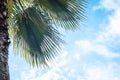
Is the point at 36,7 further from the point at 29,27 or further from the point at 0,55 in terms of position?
the point at 0,55

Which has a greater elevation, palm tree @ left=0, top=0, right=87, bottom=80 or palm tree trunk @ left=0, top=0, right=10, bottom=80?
palm tree @ left=0, top=0, right=87, bottom=80

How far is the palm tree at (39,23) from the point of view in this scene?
23.7ft

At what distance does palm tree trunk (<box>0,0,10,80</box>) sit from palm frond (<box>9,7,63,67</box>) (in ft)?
5.77

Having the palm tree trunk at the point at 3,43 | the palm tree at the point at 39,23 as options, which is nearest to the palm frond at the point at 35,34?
the palm tree at the point at 39,23

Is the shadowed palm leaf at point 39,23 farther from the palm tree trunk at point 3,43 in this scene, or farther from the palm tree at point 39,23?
the palm tree trunk at point 3,43

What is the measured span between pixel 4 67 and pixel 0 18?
967mm

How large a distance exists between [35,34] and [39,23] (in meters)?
0.24

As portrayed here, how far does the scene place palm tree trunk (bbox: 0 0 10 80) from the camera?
14.5 feet

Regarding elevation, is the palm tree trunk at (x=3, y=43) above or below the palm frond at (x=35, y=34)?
below

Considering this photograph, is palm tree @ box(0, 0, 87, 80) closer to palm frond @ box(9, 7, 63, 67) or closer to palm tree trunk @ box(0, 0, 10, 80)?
palm frond @ box(9, 7, 63, 67)

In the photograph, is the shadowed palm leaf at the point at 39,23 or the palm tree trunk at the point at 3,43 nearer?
the palm tree trunk at the point at 3,43

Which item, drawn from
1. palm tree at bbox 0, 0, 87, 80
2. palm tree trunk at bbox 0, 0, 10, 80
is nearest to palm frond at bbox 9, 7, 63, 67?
palm tree at bbox 0, 0, 87, 80

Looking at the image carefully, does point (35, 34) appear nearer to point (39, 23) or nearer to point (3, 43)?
point (39, 23)

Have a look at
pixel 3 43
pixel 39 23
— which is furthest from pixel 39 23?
pixel 3 43
